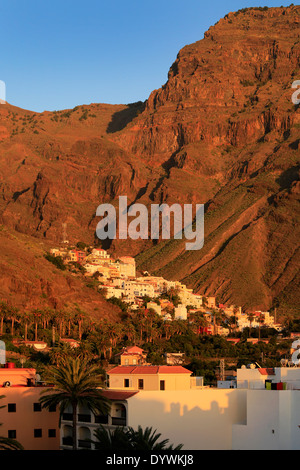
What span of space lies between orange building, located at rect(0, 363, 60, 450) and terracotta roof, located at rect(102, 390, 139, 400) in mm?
5609

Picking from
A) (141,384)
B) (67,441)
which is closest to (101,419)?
(67,441)

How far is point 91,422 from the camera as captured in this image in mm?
53656

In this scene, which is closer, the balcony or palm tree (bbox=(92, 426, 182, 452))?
palm tree (bbox=(92, 426, 182, 452))

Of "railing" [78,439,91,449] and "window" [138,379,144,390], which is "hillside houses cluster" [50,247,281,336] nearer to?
"window" [138,379,144,390]

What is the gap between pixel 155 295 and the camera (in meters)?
170

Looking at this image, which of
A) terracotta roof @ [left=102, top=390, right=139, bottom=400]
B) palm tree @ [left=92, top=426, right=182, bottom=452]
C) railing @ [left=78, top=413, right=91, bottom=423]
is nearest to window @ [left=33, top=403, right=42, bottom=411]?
railing @ [left=78, top=413, right=91, bottom=423]

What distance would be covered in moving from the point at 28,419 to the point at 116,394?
7.38 metres

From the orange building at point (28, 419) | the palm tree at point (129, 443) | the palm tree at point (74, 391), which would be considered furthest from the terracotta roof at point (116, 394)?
the palm tree at point (129, 443)

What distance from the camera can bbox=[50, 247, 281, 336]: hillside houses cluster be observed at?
153m

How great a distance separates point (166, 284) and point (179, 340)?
50.2 meters

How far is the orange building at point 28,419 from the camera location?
56.2 m
